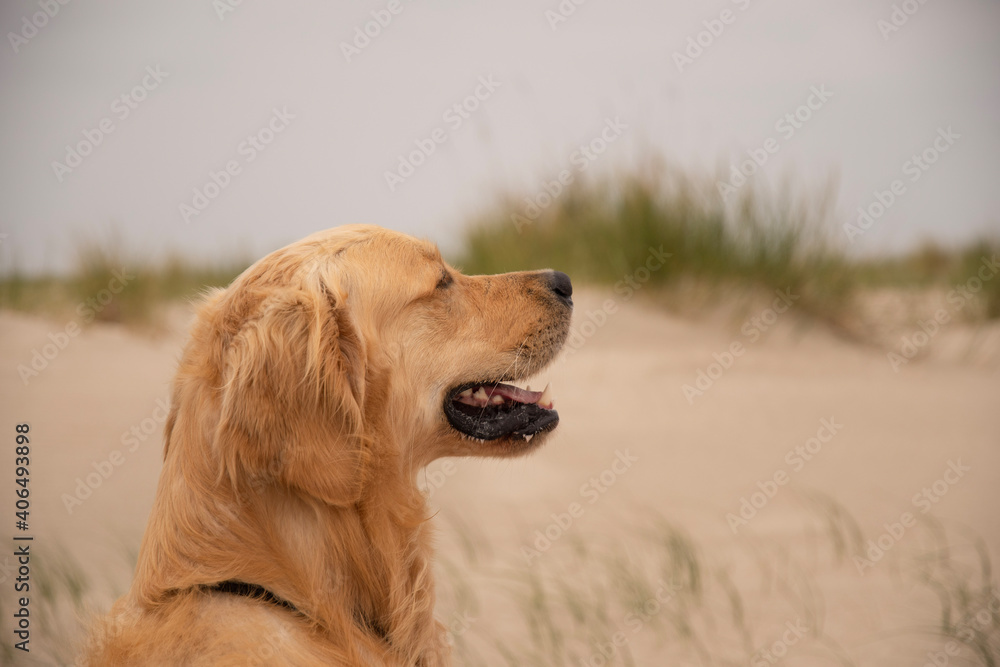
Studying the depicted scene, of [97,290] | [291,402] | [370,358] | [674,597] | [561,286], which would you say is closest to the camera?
[291,402]

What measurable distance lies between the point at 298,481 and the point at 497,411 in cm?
90

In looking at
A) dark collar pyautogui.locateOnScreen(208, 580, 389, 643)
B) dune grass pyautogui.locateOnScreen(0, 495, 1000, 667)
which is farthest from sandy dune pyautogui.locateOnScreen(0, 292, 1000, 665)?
dark collar pyautogui.locateOnScreen(208, 580, 389, 643)

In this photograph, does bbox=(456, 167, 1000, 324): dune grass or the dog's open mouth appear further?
bbox=(456, 167, 1000, 324): dune grass

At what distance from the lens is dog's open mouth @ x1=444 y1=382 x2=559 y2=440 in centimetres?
261

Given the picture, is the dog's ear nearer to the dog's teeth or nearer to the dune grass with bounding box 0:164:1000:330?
the dog's teeth

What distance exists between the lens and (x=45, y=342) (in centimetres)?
712

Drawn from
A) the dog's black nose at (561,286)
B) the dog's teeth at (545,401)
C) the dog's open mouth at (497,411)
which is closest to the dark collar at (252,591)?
the dog's open mouth at (497,411)

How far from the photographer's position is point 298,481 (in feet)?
6.57

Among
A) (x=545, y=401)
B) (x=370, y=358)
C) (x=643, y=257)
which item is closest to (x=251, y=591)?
(x=370, y=358)

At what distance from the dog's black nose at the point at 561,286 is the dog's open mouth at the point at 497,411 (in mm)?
436

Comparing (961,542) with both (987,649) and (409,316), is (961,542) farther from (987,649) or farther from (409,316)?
(409,316)

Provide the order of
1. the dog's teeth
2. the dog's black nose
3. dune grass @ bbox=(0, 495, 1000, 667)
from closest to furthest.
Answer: the dog's teeth < the dog's black nose < dune grass @ bbox=(0, 495, 1000, 667)

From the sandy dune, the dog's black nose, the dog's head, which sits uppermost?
the dog's head

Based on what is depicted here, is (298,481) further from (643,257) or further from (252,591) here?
(643,257)
